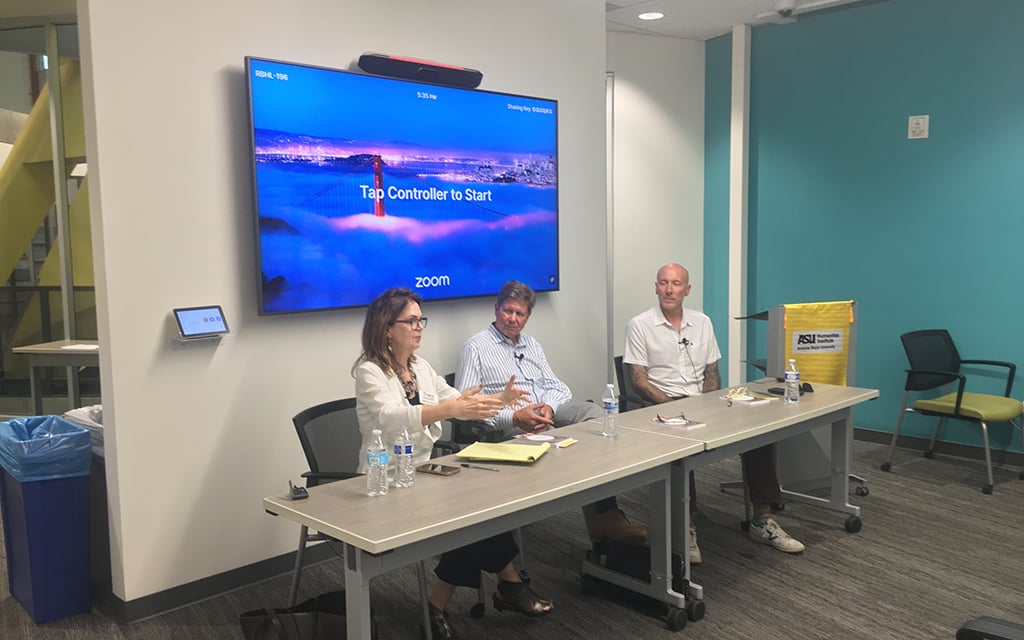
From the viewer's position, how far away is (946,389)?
5.54 meters

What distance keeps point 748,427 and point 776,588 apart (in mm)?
759

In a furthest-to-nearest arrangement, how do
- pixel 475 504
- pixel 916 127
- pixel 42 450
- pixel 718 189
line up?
pixel 718 189, pixel 916 127, pixel 42 450, pixel 475 504

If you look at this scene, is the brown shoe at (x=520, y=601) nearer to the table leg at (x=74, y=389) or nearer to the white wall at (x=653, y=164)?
the white wall at (x=653, y=164)

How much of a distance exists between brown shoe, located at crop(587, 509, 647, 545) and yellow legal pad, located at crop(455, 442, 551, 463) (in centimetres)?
71

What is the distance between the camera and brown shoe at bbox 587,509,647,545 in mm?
3467

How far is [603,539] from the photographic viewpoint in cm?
352

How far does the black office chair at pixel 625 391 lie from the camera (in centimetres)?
432

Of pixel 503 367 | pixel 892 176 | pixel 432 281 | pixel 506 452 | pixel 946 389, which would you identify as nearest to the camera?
pixel 506 452

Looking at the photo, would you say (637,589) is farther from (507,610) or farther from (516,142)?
(516,142)

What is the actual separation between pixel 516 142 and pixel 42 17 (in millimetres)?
3872

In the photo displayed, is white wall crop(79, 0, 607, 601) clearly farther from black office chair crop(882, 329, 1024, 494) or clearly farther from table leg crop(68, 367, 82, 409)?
black office chair crop(882, 329, 1024, 494)

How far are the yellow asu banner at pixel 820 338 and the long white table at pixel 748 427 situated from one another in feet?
0.69

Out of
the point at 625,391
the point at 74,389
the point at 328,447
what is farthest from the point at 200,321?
the point at 74,389

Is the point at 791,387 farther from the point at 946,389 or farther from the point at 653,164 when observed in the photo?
the point at 653,164
